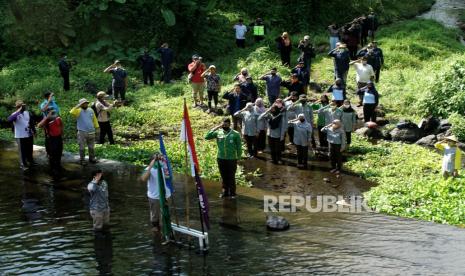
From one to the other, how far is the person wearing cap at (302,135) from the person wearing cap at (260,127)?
42.4 inches

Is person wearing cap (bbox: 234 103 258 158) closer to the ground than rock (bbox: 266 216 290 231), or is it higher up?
higher up

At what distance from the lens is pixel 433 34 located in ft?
95.8

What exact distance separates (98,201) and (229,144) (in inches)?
131

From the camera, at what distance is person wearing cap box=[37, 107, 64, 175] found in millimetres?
15961

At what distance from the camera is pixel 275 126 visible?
17.4m

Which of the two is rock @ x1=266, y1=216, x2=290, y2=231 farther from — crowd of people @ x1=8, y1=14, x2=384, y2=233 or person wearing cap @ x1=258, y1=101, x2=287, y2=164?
person wearing cap @ x1=258, y1=101, x2=287, y2=164

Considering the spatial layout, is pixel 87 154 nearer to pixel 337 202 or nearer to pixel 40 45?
pixel 337 202

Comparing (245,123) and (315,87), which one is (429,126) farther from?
(245,123)

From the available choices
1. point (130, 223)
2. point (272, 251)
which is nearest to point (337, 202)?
point (272, 251)

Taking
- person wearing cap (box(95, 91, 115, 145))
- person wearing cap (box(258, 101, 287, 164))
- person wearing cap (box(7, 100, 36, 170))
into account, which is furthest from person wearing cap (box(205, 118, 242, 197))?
person wearing cap (box(7, 100, 36, 170))

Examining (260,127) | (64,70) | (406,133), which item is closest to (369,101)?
(406,133)

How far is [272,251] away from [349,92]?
1347cm

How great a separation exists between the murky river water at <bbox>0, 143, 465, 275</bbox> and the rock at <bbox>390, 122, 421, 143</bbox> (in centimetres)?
681

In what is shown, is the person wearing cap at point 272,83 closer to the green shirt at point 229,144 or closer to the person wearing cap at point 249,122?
the person wearing cap at point 249,122
